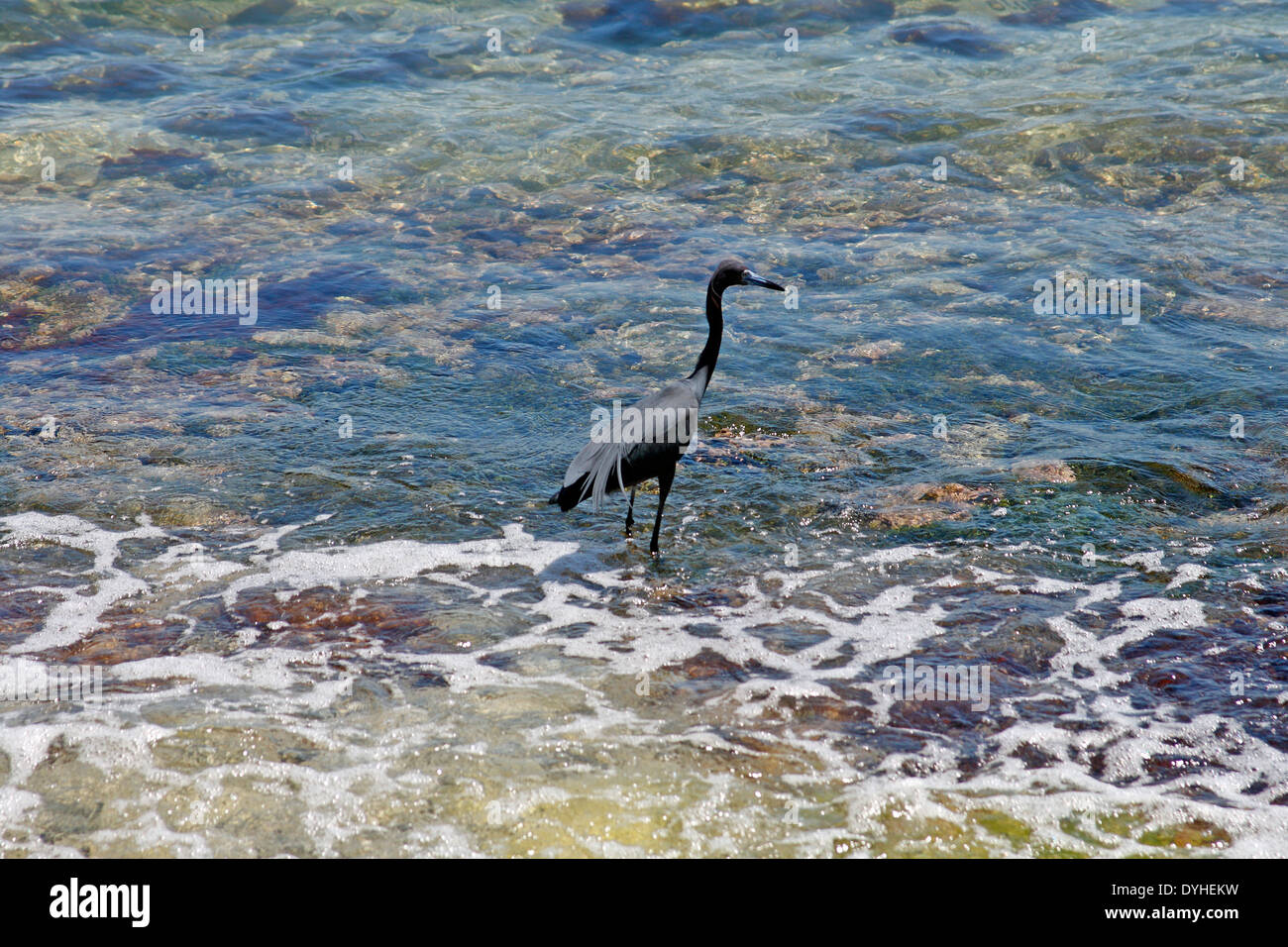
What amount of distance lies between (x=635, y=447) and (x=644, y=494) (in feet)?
3.55

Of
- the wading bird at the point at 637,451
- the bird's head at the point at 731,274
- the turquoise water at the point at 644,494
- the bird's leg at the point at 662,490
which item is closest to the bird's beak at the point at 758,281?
the bird's head at the point at 731,274

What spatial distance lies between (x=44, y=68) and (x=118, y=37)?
168 cm

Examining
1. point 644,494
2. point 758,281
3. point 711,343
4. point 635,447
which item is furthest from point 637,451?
point 758,281

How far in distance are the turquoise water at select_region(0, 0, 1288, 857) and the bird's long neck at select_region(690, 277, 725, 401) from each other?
0.77 meters

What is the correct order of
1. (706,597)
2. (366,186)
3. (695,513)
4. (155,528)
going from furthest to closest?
(366,186)
(695,513)
(155,528)
(706,597)

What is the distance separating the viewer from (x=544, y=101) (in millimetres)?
15469

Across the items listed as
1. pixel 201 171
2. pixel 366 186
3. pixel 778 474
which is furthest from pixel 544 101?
pixel 778 474

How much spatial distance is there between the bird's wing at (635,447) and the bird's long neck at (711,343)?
399 mm

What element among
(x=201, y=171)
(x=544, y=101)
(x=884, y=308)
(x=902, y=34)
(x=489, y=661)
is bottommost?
(x=489, y=661)

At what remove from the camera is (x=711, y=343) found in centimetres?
738

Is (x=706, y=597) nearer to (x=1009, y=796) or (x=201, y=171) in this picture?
(x=1009, y=796)

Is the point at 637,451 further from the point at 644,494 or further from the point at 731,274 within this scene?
the point at 731,274

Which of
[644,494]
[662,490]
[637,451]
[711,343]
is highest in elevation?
[711,343]

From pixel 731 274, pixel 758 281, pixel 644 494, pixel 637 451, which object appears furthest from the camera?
pixel 644 494
